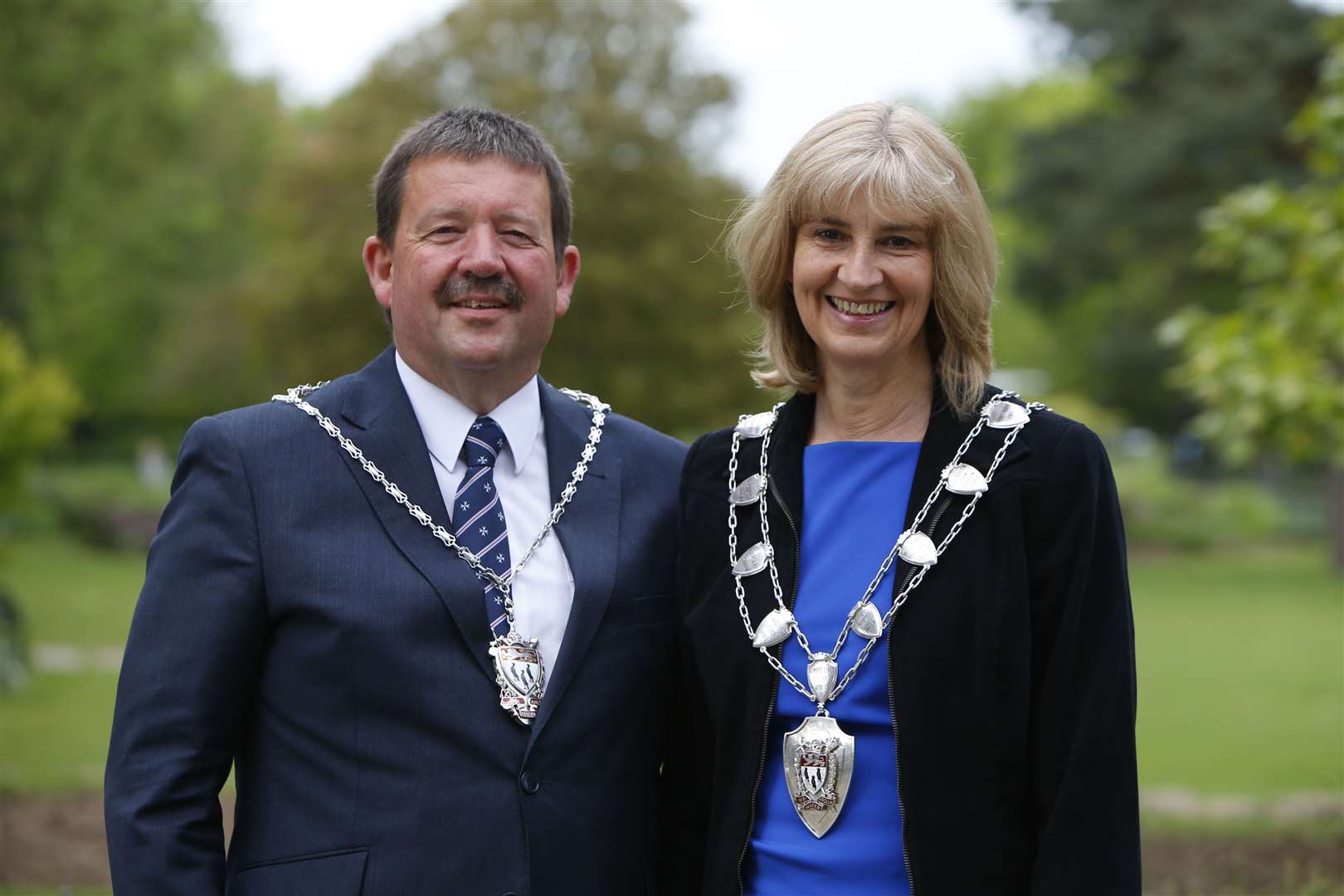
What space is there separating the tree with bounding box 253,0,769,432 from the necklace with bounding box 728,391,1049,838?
1957cm

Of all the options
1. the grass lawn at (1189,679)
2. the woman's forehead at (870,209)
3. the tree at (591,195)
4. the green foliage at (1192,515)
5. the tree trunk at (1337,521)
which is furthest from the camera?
the green foliage at (1192,515)

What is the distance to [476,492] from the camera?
3.17 meters

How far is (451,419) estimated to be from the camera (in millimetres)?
3223

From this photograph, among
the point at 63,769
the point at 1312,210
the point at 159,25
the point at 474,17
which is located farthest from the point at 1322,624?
the point at 159,25

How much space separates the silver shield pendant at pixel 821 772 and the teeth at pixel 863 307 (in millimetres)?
822

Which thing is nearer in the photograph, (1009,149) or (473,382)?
(473,382)

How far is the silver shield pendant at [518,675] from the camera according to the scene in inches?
117

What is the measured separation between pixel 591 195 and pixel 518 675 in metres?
21.4

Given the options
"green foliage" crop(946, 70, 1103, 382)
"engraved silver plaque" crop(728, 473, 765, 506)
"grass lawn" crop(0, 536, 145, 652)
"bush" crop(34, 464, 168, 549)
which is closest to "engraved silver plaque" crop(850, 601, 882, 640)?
"engraved silver plaque" crop(728, 473, 765, 506)

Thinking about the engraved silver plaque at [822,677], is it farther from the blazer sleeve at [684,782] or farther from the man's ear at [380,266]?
the man's ear at [380,266]

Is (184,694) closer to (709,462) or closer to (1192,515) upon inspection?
(709,462)

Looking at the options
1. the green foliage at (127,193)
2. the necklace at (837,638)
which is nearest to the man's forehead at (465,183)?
the necklace at (837,638)

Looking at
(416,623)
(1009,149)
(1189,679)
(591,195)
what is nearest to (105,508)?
(591,195)

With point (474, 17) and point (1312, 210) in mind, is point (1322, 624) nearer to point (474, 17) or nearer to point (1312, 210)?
point (1312, 210)
